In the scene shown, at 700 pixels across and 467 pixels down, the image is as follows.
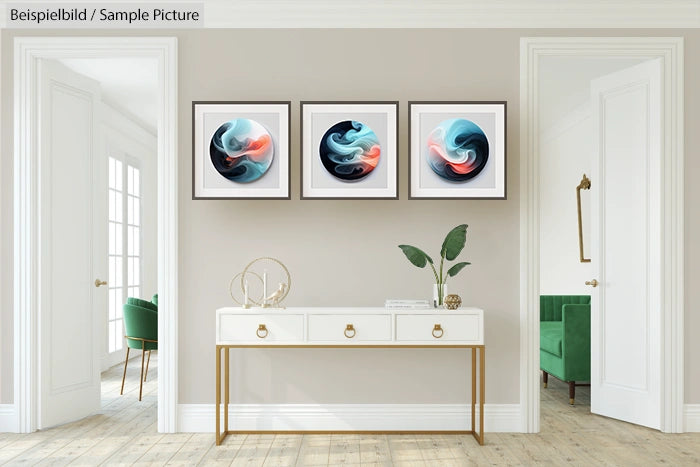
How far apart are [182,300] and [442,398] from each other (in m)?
1.65

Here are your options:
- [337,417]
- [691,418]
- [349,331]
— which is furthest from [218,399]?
[691,418]

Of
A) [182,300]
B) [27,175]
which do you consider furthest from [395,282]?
[27,175]

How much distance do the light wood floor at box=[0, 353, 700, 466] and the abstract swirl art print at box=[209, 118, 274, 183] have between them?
59.4 inches

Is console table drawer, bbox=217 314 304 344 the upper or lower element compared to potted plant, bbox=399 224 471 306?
lower

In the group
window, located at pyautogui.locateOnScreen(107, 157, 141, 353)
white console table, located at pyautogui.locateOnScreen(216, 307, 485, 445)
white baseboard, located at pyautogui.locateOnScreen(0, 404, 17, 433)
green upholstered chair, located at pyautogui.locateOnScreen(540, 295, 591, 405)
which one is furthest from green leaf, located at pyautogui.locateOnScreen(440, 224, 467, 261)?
window, located at pyautogui.locateOnScreen(107, 157, 141, 353)

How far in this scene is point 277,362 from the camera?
12.8ft

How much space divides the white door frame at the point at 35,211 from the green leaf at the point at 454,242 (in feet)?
5.17

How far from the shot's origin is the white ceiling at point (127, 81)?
518 centimetres

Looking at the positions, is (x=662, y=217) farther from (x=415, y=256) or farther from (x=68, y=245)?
(x=68, y=245)

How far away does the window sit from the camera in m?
6.64

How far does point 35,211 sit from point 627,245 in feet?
11.9

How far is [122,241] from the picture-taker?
6.86 metres

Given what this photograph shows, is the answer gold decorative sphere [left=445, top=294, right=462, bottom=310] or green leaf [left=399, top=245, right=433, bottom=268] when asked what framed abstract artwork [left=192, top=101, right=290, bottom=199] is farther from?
gold decorative sphere [left=445, top=294, right=462, bottom=310]
